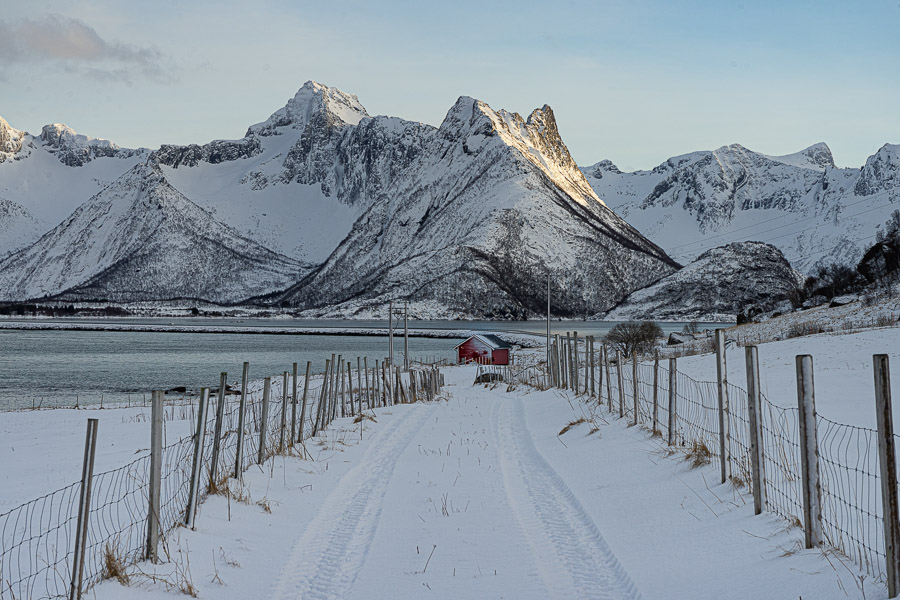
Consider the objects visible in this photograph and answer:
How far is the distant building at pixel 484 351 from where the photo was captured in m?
75.8

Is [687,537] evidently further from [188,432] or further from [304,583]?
[188,432]

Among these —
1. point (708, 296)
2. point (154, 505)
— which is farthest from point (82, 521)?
point (708, 296)

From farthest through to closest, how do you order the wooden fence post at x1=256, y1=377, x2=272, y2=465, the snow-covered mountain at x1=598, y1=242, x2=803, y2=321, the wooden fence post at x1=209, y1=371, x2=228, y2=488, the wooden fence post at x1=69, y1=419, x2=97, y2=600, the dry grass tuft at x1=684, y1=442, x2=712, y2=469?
the snow-covered mountain at x1=598, y1=242, x2=803, y2=321 < the wooden fence post at x1=256, y1=377, x2=272, y2=465 < the dry grass tuft at x1=684, y1=442, x2=712, y2=469 < the wooden fence post at x1=209, y1=371, x2=228, y2=488 < the wooden fence post at x1=69, y1=419, x2=97, y2=600

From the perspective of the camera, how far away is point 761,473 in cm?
921

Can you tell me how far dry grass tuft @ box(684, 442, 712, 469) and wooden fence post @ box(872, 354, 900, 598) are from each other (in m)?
5.68

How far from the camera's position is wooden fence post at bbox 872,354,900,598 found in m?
5.83

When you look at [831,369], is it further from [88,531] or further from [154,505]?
[154,505]

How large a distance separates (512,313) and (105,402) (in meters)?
156

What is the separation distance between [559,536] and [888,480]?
4.23 m

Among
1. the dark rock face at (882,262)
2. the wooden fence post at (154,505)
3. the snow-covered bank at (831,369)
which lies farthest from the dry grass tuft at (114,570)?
the dark rock face at (882,262)

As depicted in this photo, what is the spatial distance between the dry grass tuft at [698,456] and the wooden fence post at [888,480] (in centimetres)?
568

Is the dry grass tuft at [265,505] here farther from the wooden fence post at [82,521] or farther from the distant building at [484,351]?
the distant building at [484,351]

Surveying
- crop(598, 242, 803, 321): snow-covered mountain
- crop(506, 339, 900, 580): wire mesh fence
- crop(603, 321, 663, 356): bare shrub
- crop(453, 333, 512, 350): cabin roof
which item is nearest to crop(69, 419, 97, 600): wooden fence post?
crop(506, 339, 900, 580): wire mesh fence

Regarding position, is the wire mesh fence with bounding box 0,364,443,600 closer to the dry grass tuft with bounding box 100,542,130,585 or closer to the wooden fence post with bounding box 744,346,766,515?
the dry grass tuft with bounding box 100,542,130,585
